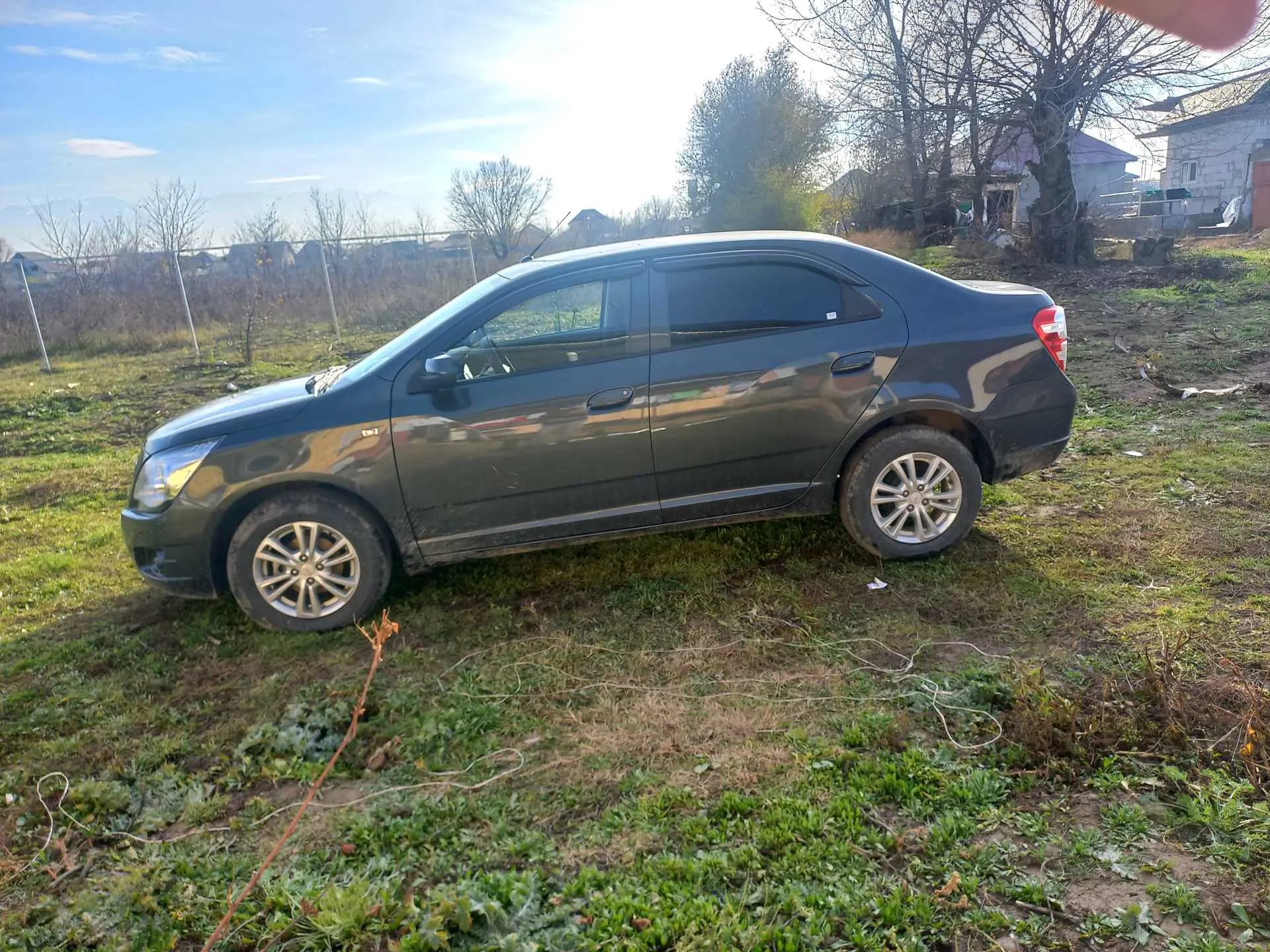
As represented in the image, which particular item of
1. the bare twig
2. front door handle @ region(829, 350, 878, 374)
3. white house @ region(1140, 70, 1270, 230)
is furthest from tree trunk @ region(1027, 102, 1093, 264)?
the bare twig

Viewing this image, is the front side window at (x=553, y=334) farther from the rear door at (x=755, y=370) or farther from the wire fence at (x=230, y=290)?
the wire fence at (x=230, y=290)

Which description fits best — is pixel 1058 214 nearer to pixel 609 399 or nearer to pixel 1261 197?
pixel 1261 197

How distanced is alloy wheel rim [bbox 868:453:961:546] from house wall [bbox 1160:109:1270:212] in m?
31.1

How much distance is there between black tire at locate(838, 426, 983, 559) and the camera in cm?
459

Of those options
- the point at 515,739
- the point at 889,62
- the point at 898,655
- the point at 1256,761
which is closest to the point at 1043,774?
the point at 1256,761

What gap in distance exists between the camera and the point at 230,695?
3.92 m

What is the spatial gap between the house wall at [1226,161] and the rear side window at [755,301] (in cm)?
3119

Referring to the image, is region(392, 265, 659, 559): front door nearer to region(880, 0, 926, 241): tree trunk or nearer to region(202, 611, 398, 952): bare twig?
region(202, 611, 398, 952): bare twig

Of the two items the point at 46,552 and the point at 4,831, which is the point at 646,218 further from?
the point at 4,831

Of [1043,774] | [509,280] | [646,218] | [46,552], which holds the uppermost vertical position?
[646,218]

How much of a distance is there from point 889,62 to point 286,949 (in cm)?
2029

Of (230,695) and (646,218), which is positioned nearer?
(230,695)

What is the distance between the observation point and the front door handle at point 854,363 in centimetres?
450

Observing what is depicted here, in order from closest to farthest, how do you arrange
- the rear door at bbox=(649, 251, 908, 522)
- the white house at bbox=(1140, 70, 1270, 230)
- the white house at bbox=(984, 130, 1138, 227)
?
the rear door at bbox=(649, 251, 908, 522) → the white house at bbox=(984, 130, 1138, 227) → the white house at bbox=(1140, 70, 1270, 230)
